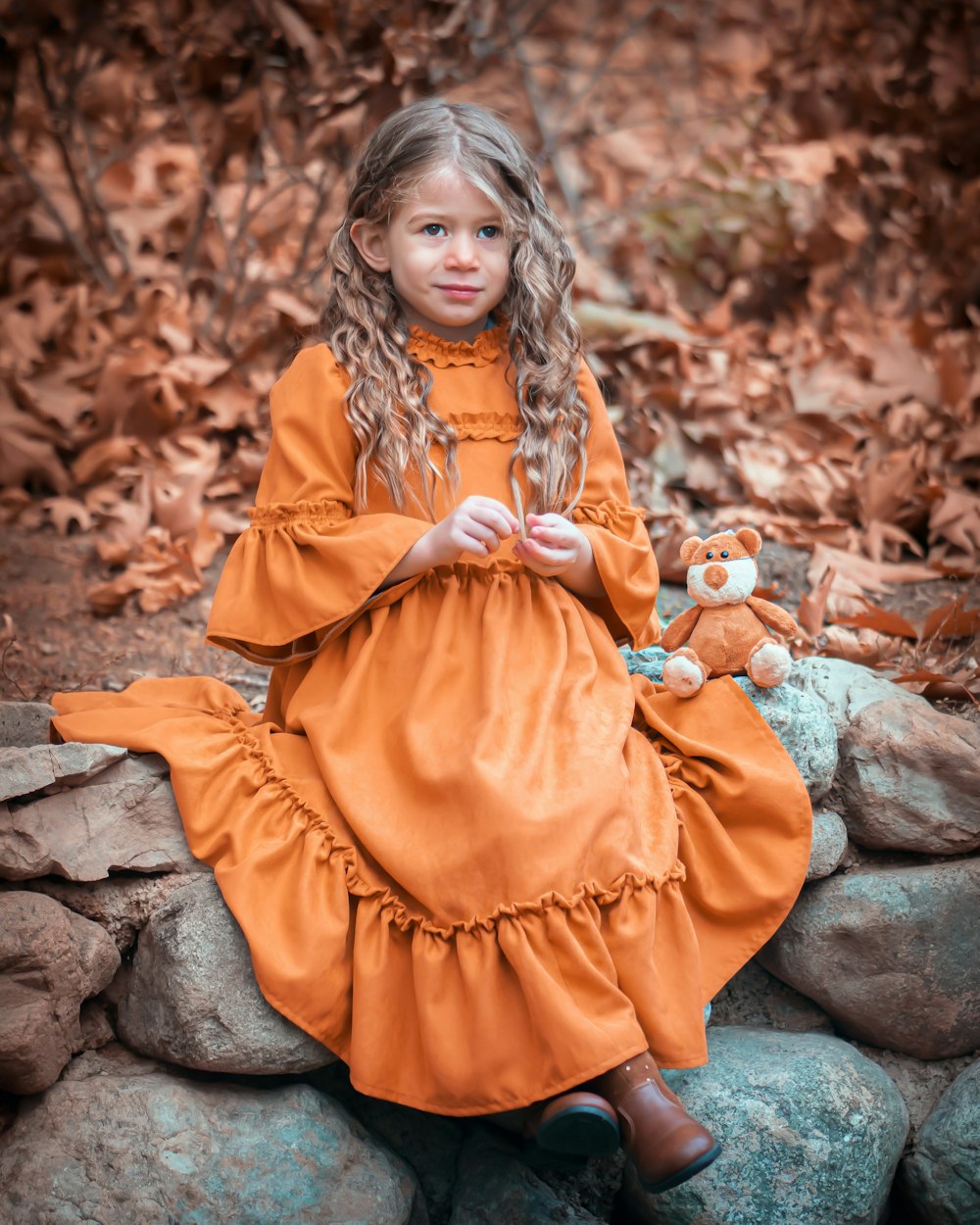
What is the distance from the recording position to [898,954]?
8.12 ft

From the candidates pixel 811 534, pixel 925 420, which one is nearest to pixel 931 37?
pixel 925 420

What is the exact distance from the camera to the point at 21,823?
2242mm

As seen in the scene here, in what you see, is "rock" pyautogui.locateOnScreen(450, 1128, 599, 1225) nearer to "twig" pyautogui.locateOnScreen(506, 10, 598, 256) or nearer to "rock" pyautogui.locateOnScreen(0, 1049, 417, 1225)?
"rock" pyautogui.locateOnScreen(0, 1049, 417, 1225)

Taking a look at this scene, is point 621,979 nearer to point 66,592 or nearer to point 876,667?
point 876,667

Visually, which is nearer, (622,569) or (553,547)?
(553,547)

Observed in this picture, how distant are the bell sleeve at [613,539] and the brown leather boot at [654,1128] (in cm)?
91

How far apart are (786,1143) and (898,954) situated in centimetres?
47

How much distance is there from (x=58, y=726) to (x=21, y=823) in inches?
9.5

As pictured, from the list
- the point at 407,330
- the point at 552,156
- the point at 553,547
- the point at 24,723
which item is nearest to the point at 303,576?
the point at 553,547

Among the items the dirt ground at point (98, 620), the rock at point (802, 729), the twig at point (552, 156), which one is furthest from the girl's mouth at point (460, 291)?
the twig at point (552, 156)

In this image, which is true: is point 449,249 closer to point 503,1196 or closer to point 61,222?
point 503,1196

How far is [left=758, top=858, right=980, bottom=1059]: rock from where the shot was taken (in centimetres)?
247

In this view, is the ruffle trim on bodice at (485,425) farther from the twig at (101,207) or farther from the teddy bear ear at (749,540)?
the twig at (101,207)

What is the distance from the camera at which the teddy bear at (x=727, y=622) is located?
→ 8.05ft
